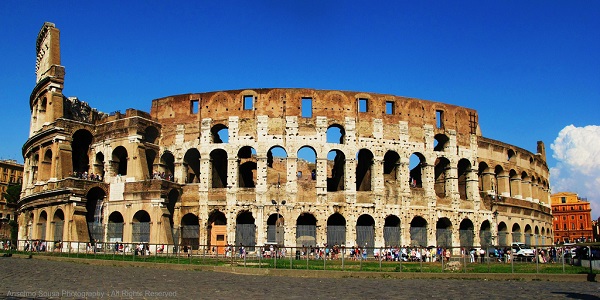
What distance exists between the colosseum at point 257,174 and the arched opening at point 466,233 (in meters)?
0.09

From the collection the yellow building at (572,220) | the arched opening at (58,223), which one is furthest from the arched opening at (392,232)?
the yellow building at (572,220)

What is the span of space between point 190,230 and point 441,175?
1852 centimetres

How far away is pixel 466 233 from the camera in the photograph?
40656 millimetres

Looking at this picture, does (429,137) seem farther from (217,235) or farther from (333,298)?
(333,298)

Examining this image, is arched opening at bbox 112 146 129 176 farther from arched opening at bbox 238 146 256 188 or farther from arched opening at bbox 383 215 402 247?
arched opening at bbox 383 215 402 247

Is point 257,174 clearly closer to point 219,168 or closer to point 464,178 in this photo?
point 219,168

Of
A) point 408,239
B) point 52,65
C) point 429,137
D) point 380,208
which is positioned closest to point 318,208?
point 380,208

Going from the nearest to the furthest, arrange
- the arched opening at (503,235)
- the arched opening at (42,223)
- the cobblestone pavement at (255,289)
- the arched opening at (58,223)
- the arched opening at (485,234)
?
the cobblestone pavement at (255,289) < the arched opening at (58,223) < the arched opening at (42,223) < the arched opening at (485,234) < the arched opening at (503,235)

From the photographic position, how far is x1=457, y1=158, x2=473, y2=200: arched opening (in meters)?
41.7

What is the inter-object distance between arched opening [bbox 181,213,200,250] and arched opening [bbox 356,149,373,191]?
1165 centimetres

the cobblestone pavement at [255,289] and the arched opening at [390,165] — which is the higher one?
the arched opening at [390,165]

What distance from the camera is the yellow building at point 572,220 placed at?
3930 inches

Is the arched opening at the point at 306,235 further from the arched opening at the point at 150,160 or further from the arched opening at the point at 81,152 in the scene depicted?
the arched opening at the point at 81,152

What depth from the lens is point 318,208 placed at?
121 ft
